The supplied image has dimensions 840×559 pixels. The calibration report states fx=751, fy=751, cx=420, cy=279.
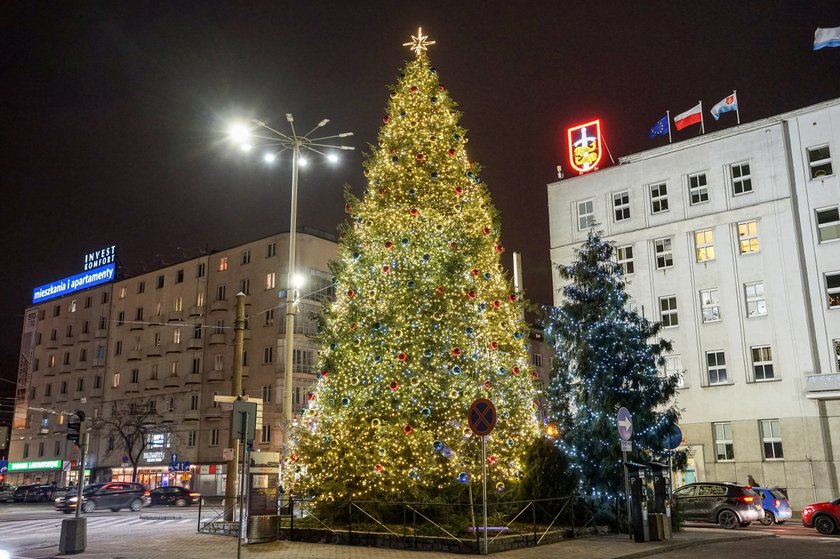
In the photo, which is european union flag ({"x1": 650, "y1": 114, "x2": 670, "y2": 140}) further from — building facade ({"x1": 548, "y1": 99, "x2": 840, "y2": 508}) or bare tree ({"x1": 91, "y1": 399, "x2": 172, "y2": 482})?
bare tree ({"x1": 91, "y1": 399, "x2": 172, "y2": 482})

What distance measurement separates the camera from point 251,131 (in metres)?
24.8

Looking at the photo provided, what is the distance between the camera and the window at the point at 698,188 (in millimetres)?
39938

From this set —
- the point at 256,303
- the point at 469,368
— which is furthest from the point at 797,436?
the point at 256,303

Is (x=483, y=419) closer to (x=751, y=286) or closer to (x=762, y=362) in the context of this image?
(x=762, y=362)

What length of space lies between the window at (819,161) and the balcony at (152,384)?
5602cm

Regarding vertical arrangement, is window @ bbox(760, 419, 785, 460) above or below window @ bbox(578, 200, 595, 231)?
below

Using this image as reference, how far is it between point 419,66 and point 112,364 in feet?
206

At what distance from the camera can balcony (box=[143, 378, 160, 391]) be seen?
69062mm

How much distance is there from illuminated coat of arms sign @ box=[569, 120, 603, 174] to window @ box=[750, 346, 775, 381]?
47.6ft

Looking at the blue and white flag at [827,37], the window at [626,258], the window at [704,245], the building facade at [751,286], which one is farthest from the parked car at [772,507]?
the blue and white flag at [827,37]

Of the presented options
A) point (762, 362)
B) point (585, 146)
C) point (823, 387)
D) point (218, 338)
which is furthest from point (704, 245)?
point (218, 338)

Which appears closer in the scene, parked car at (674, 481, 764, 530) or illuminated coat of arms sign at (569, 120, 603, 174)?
parked car at (674, 481, 764, 530)

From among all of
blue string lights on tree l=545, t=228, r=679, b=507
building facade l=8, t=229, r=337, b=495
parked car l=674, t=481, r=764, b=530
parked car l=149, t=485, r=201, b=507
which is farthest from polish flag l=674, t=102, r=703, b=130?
parked car l=149, t=485, r=201, b=507

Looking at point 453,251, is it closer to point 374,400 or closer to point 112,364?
point 374,400
